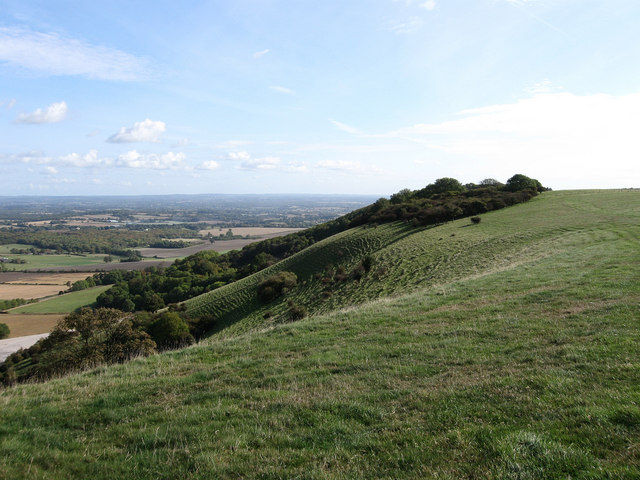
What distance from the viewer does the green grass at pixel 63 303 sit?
60125 mm

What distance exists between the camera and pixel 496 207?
156 feet

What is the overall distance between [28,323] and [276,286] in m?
46.9

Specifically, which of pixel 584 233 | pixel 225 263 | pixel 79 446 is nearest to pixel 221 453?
pixel 79 446

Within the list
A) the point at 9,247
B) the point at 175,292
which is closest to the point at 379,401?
the point at 175,292

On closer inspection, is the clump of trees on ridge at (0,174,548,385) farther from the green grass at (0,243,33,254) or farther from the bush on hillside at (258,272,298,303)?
the green grass at (0,243,33,254)

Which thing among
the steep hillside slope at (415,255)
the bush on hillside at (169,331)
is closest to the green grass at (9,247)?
the steep hillside slope at (415,255)

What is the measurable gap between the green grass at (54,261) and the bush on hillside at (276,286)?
332 ft

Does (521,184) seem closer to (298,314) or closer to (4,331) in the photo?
(298,314)

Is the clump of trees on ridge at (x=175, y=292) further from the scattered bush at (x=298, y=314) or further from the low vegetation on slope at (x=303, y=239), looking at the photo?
the low vegetation on slope at (x=303, y=239)

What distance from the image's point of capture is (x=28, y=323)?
53.5 metres

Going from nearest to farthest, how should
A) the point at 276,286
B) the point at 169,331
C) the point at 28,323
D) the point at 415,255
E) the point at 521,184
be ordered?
the point at 169,331
the point at 415,255
the point at 276,286
the point at 28,323
the point at 521,184

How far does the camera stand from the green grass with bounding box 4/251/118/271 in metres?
107

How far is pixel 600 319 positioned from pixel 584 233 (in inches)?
952

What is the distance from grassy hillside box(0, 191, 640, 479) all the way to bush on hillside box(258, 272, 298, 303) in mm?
22066
